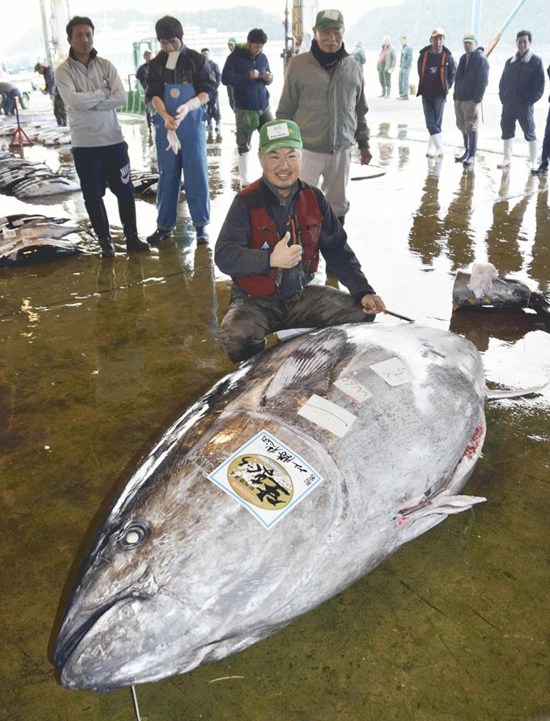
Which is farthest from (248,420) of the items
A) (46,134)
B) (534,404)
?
(46,134)

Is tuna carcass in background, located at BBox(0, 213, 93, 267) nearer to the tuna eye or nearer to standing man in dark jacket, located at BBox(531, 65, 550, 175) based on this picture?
the tuna eye

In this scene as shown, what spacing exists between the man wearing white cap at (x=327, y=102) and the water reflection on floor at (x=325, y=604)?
0.93m

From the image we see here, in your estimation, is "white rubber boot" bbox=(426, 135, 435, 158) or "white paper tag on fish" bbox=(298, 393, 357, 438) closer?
"white paper tag on fish" bbox=(298, 393, 357, 438)

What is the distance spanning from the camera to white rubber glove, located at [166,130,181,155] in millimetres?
5689

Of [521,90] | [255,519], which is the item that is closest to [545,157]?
[521,90]

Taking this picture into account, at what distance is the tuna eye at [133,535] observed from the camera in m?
1.65

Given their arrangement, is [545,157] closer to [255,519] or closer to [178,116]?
[178,116]

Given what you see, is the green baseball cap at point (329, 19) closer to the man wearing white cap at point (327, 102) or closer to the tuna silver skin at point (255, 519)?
the man wearing white cap at point (327, 102)

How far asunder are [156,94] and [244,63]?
2867mm

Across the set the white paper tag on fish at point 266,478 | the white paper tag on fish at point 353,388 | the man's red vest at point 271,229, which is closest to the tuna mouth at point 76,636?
the white paper tag on fish at point 266,478

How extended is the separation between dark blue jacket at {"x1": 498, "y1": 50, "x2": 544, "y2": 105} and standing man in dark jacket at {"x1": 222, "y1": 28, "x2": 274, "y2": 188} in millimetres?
3837

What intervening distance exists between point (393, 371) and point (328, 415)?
0.43 m

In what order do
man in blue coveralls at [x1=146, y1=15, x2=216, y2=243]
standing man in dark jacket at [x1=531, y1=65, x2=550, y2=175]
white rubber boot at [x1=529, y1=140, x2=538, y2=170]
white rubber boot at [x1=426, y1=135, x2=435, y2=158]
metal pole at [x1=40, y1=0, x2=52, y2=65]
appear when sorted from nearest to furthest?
man in blue coveralls at [x1=146, y1=15, x2=216, y2=243]
standing man in dark jacket at [x1=531, y1=65, x2=550, y2=175]
white rubber boot at [x1=529, y1=140, x2=538, y2=170]
white rubber boot at [x1=426, y1=135, x2=435, y2=158]
metal pole at [x1=40, y1=0, x2=52, y2=65]

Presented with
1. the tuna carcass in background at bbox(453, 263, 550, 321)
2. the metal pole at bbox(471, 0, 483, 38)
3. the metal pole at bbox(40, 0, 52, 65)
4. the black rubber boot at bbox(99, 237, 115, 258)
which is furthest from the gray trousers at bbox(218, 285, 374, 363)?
the metal pole at bbox(40, 0, 52, 65)
